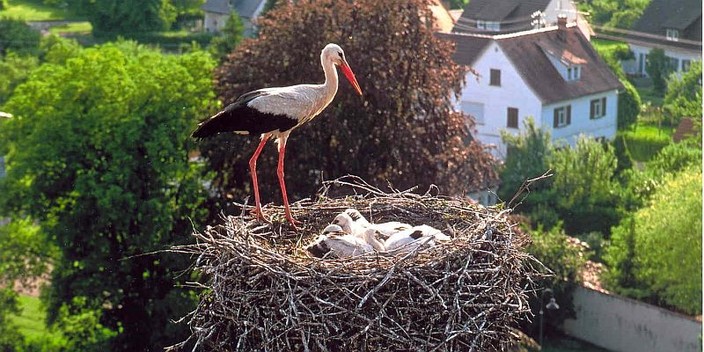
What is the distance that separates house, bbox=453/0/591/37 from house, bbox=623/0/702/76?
2538mm

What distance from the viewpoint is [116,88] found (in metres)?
24.2

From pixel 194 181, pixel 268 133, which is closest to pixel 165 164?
pixel 194 181

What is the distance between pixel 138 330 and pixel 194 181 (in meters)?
2.37

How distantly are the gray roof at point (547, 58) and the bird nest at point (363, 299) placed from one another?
30273 mm

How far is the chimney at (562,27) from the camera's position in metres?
42.0

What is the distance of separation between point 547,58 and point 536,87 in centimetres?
177

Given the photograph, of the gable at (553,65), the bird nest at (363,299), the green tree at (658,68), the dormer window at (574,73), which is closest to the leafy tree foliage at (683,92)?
the gable at (553,65)

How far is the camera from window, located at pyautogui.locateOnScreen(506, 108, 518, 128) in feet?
128

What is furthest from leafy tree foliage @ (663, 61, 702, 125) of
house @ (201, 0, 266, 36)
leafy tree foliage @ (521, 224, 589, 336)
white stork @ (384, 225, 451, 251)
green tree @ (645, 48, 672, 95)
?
white stork @ (384, 225, 451, 251)

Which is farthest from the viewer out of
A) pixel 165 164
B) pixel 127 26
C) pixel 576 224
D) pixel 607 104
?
pixel 127 26

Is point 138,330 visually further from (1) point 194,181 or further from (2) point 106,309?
(1) point 194,181

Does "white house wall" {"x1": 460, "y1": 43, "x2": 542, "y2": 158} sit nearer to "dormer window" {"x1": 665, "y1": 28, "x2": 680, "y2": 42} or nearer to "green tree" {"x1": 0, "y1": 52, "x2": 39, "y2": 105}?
"dormer window" {"x1": 665, "y1": 28, "x2": 680, "y2": 42}

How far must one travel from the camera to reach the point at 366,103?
849 inches

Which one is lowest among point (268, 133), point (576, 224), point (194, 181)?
point (576, 224)
